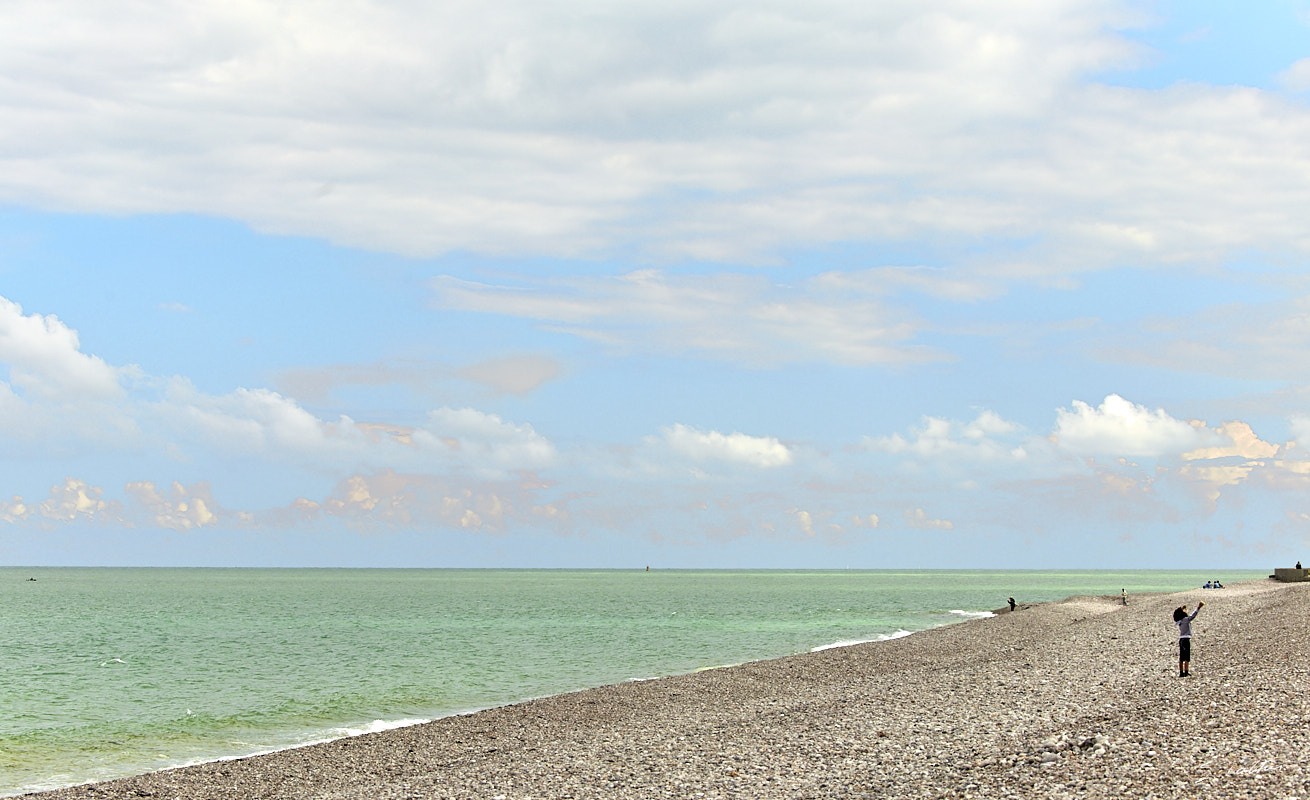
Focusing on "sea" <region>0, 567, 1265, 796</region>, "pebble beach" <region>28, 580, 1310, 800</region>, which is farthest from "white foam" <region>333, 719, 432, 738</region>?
"pebble beach" <region>28, 580, 1310, 800</region>

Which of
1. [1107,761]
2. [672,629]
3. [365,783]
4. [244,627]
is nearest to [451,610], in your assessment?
[244,627]

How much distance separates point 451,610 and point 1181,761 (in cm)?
10818

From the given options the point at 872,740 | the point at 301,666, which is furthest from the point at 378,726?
the point at 301,666

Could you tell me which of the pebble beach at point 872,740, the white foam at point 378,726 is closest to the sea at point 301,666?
the white foam at point 378,726

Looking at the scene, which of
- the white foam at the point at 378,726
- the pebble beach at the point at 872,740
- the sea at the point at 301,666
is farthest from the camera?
the white foam at the point at 378,726

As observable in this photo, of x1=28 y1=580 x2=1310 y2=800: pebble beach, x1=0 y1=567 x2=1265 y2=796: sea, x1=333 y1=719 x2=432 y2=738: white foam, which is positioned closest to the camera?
x1=28 y1=580 x2=1310 y2=800: pebble beach

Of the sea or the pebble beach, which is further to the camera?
the sea

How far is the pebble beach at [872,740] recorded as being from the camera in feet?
61.3

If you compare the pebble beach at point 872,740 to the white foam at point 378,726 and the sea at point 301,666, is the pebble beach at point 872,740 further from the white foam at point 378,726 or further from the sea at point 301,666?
the sea at point 301,666

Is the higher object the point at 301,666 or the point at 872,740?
the point at 872,740

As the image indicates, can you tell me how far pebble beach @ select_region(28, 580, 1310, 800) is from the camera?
18.7 metres

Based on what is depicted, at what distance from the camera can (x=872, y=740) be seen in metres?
23.8

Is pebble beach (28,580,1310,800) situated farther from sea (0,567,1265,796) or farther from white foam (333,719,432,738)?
sea (0,567,1265,796)

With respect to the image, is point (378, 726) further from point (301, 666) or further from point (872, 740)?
point (301, 666)
